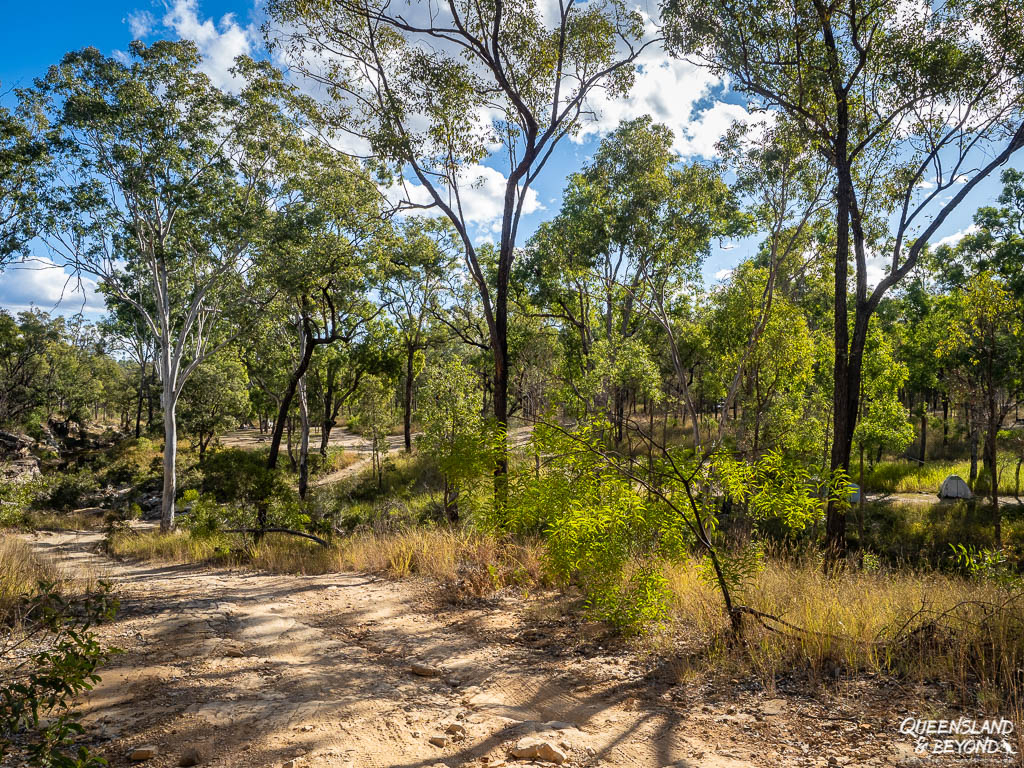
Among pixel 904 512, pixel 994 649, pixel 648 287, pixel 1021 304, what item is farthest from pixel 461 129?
pixel 904 512

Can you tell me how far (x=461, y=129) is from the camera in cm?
1138

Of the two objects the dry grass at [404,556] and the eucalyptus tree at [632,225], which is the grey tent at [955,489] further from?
the dry grass at [404,556]

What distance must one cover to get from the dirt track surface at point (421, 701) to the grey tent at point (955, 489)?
23.6 metres

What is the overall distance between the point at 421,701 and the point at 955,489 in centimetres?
2584

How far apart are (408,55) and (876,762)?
1238 centimetres

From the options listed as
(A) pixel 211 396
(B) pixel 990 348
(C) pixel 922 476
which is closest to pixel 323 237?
(B) pixel 990 348

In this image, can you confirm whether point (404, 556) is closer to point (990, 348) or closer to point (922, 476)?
point (990, 348)

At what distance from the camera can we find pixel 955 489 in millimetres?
21906

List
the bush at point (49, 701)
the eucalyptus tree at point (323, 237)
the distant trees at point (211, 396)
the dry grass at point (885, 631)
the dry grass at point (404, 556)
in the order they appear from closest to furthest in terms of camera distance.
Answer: the bush at point (49, 701), the dry grass at point (885, 631), the dry grass at point (404, 556), the eucalyptus tree at point (323, 237), the distant trees at point (211, 396)

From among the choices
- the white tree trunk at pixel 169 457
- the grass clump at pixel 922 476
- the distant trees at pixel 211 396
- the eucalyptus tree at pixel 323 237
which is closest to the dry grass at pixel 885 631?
the eucalyptus tree at pixel 323 237

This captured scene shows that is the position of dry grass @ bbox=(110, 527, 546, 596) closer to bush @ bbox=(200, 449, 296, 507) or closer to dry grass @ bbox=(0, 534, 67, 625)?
bush @ bbox=(200, 449, 296, 507)

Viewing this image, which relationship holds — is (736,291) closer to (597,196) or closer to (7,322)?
(597,196)

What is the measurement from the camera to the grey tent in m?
21.8

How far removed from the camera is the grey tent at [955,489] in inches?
858
